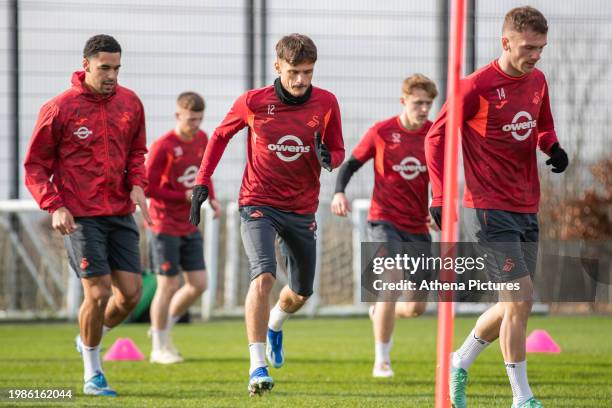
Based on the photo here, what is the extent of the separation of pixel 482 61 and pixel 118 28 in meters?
5.29

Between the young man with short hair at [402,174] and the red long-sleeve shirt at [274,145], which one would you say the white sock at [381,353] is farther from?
the red long-sleeve shirt at [274,145]

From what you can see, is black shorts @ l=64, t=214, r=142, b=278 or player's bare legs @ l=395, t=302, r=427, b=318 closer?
black shorts @ l=64, t=214, r=142, b=278

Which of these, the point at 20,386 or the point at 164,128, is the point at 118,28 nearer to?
the point at 164,128

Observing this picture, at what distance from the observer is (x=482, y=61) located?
52.4 feet

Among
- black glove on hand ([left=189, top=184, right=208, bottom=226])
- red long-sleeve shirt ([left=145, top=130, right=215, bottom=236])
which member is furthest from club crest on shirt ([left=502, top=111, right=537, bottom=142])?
red long-sleeve shirt ([left=145, top=130, right=215, bottom=236])

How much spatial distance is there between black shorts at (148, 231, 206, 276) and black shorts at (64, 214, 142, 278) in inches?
91.7

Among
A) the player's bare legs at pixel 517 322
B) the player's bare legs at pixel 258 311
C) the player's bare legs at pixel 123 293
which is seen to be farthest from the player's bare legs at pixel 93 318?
the player's bare legs at pixel 517 322

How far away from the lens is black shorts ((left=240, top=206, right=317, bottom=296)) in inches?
266

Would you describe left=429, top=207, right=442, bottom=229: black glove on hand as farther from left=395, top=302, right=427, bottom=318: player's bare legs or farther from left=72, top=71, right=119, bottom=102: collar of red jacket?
left=395, top=302, right=427, bottom=318: player's bare legs

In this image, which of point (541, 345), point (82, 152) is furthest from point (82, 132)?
point (541, 345)

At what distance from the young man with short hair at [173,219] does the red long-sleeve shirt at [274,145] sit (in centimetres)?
295

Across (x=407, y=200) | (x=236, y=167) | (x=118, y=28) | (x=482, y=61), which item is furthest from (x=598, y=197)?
(x=407, y=200)

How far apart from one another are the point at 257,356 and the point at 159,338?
3716 millimetres

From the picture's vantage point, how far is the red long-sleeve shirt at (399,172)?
29.8 feet
